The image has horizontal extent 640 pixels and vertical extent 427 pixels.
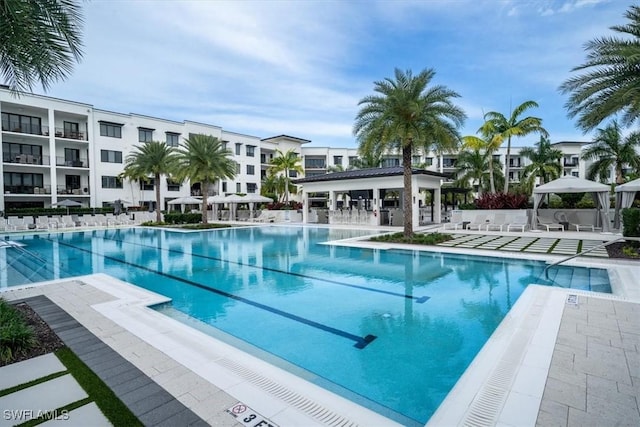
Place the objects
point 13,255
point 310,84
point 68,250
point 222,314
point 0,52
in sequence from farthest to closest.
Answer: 1. point 310,84
2. point 68,250
3. point 13,255
4. point 222,314
5. point 0,52

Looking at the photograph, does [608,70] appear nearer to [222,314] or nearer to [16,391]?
[222,314]

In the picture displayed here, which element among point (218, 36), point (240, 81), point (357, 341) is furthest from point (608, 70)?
point (240, 81)

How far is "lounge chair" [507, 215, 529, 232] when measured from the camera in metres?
20.1

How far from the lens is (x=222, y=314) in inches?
276

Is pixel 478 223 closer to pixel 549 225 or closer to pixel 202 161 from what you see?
pixel 549 225

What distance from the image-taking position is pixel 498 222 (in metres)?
21.6

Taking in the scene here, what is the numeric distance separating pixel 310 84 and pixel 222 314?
22.7 m

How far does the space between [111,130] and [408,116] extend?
113 feet

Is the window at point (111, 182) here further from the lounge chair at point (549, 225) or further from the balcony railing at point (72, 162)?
the lounge chair at point (549, 225)

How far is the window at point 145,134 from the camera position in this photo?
3906 cm

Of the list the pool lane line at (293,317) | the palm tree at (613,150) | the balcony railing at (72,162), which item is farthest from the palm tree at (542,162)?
the balcony railing at (72,162)

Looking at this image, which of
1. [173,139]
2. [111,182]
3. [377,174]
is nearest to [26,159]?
[111,182]

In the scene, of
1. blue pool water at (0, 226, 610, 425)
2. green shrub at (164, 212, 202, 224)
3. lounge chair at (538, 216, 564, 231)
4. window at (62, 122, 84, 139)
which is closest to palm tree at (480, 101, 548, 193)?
lounge chair at (538, 216, 564, 231)

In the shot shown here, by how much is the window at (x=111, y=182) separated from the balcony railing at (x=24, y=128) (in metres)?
6.47
